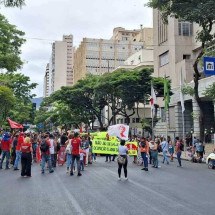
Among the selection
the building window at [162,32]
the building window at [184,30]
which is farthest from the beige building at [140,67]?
the building window at [184,30]

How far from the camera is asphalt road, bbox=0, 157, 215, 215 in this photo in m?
8.75

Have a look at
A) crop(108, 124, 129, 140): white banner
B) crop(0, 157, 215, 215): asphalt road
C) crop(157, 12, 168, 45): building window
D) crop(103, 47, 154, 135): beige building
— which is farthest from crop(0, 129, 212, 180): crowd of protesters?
crop(103, 47, 154, 135): beige building

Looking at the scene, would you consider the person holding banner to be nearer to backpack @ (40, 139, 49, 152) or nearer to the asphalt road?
the asphalt road

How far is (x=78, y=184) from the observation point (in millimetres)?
13086

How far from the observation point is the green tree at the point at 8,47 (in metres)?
26.5

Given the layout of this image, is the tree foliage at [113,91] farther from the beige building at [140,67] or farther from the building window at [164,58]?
the beige building at [140,67]

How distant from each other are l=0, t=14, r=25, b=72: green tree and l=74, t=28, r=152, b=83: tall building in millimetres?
99359

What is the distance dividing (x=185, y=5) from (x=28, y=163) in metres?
13.0

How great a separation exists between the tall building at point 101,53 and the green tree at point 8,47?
99.4 metres

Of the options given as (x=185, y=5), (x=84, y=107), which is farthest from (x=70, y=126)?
(x=185, y=5)

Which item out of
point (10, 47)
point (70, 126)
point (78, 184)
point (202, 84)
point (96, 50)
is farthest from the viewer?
point (96, 50)

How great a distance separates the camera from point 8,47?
2878cm

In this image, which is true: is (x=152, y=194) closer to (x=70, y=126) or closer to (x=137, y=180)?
(x=137, y=180)

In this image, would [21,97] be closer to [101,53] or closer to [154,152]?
[154,152]
